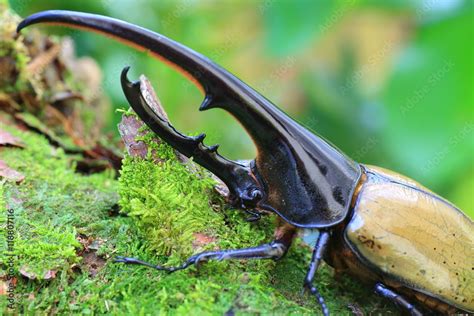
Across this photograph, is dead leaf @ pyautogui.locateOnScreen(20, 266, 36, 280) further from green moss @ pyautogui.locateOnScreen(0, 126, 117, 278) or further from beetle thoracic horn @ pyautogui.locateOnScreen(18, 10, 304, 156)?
beetle thoracic horn @ pyautogui.locateOnScreen(18, 10, 304, 156)

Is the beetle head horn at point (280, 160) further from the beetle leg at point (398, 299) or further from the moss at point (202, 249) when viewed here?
the beetle leg at point (398, 299)

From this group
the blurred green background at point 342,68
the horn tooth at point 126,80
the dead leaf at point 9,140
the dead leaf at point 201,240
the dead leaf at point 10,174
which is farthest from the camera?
the blurred green background at point 342,68

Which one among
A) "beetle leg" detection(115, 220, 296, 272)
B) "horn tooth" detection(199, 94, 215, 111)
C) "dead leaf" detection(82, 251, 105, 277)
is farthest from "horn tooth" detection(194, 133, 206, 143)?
"dead leaf" detection(82, 251, 105, 277)

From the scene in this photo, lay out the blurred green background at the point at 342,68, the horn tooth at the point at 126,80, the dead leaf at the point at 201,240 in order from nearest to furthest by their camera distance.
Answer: the horn tooth at the point at 126,80
the dead leaf at the point at 201,240
the blurred green background at the point at 342,68

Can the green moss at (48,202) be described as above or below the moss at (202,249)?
below

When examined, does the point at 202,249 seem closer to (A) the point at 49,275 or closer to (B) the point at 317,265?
(B) the point at 317,265

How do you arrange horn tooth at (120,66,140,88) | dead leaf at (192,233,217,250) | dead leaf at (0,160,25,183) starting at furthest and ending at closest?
1. dead leaf at (0,160,25,183)
2. dead leaf at (192,233,217,250)
3. horn tooth at (120,66,140,88)

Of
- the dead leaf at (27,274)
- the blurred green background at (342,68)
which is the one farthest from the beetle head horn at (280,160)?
the blurred green background at (342,68)

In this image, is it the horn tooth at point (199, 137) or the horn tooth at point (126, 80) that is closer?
the horn tooth at point (126, 80)

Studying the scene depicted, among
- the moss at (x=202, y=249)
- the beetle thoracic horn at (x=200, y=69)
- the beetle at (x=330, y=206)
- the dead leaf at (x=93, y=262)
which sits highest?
the beetle thoracic horn at (x=200, y=69)
